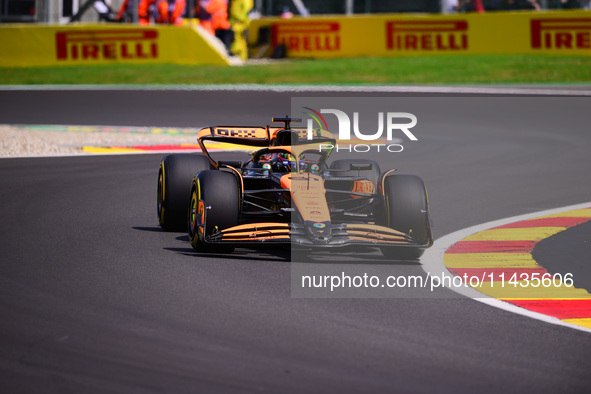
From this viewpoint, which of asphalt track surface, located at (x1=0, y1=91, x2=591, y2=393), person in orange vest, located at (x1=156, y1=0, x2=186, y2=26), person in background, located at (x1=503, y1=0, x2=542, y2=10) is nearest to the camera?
asphalt track surface, located at (x1=0, y1=91, x2=591, y2=393)

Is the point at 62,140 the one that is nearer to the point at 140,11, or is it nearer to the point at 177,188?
the point at 177,188

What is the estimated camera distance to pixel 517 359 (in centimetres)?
543

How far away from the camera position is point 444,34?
28.8 meters

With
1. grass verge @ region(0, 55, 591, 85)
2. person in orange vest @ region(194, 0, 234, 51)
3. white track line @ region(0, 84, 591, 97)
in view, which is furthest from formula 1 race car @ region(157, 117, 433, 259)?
person in orange vest @ region(194, 0, 234, 51)

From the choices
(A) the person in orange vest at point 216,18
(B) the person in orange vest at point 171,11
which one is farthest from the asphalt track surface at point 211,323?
(B) the person in orange vest at point 171,11

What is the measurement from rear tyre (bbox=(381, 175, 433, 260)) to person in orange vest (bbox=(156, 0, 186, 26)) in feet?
96.3

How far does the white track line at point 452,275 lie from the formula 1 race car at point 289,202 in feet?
0.63

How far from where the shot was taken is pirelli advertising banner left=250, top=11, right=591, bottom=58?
27266 mm

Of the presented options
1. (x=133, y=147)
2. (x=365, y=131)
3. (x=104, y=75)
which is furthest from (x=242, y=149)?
(x=104, y=75)

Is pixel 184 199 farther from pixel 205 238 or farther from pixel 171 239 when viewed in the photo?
pixel 205 238

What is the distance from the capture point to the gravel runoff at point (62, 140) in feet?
48.6

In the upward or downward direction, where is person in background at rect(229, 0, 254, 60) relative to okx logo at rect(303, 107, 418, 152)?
upward

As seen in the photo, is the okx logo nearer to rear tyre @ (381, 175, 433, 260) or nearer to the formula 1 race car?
the formula 1 race car

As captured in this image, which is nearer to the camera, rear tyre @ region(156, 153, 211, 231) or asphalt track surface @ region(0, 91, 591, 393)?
asphalt track surface @ region(0, 91, 591, 393)
